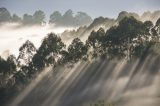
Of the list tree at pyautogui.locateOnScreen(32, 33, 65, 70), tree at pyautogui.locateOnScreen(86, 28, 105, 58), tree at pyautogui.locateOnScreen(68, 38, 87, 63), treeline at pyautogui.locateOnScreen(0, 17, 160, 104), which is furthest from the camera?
tree at pyautogui.locateOnScreen(32, 33, 65, 70)

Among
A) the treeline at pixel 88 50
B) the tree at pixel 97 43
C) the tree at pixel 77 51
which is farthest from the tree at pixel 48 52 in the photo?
the tree at pixel 97 43

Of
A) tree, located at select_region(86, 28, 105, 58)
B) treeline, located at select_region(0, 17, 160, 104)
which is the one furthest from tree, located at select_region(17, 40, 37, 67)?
tree, located at select_region(86, 28, 105, 58)

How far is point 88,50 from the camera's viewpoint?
126750 mm

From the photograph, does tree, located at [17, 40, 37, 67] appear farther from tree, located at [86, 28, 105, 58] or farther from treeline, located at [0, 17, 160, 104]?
tree, located at [86, 28, 105, 58]

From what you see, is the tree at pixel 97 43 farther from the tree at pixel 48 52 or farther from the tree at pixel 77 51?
the tree at pixel 48 52

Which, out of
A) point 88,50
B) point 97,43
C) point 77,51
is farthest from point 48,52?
point 97,43

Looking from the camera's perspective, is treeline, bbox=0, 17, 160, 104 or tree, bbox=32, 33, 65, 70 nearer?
treeline, bbox=0, 17, 160, 104

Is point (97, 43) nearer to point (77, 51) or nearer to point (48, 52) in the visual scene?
point (77, 51)

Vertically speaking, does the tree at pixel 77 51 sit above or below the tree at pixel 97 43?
below

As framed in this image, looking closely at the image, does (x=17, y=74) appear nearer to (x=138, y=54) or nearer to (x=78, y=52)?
(x=78, y=52)

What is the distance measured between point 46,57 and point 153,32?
127 feet

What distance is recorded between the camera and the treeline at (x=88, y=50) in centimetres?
12025

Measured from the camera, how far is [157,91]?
326 feet

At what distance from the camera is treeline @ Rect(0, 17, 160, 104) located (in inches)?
4734
